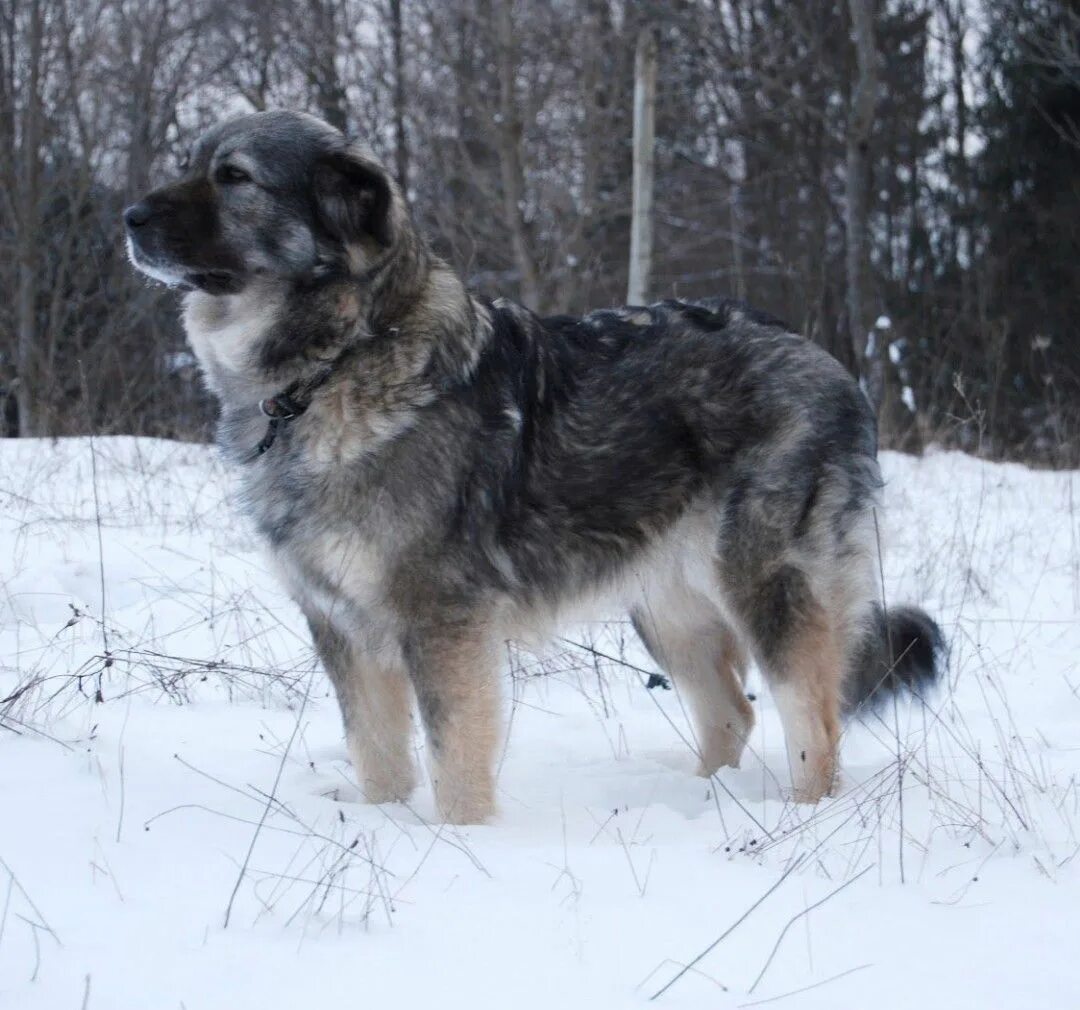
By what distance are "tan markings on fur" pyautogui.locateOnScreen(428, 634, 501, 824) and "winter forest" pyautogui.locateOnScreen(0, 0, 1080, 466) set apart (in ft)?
19.3

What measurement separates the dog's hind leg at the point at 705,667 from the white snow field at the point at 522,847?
11 cm

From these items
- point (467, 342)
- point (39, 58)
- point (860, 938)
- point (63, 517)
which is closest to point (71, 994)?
point (860, 938)

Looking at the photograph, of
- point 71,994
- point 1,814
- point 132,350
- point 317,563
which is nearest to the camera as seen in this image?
point 71,994

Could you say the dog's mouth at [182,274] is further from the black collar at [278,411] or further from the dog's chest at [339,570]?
the dog's chest at [339,570]

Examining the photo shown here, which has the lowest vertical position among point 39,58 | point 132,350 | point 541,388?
point 132,350

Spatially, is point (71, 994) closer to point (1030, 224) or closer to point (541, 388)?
point (541, 388)

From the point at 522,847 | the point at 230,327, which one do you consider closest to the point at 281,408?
the point at 230,327

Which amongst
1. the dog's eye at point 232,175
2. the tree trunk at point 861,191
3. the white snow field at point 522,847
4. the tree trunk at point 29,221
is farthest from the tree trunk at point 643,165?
the dog's eye at point 232,175

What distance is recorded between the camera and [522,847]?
9.02 feet

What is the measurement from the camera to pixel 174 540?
19.9 ft

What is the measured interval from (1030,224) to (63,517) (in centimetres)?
1663

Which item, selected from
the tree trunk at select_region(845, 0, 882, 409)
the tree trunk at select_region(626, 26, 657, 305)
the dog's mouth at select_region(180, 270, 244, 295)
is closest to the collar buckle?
the dog's mouth at select_region(180, 270, 244, 295)

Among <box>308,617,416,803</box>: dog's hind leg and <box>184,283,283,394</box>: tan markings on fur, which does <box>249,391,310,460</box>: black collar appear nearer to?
<box>184,283,283,394</box>: tan markings on fur

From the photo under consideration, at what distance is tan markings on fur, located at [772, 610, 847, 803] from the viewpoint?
3533 mm
